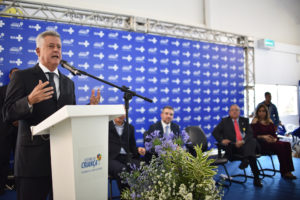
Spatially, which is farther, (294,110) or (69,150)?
(294,110)

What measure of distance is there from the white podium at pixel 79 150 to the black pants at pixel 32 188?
0.24 metres

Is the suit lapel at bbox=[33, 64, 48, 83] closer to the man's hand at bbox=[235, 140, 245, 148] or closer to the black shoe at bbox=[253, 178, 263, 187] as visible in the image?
the man's hand at bbox=[235, 140, 245, 148]

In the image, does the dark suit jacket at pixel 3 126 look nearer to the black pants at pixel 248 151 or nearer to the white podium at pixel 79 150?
the white podium at pixel 79 150

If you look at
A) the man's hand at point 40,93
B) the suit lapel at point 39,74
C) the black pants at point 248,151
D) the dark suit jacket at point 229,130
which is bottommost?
the black pants at point 248,151

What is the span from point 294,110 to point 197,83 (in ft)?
18.9

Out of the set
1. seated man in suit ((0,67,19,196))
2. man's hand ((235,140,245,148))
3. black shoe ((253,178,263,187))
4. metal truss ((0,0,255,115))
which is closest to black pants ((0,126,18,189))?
seated man in suit ((0,67,19,196))

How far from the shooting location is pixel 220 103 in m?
6.80

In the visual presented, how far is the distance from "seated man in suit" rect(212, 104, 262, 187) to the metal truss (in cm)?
257

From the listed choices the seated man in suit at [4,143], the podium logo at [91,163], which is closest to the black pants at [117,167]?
the seated man in suit at [4,143]

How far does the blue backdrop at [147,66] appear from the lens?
180 inches

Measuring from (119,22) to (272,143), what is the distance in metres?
4.00

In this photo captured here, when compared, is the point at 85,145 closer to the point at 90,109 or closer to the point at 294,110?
the point at 90,109

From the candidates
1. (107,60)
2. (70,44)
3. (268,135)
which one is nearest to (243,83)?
(268,135)

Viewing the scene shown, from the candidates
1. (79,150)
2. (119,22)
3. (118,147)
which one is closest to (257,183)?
(118,147)
